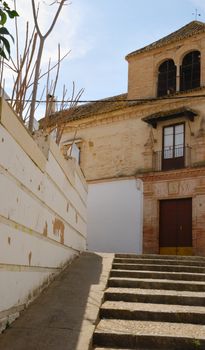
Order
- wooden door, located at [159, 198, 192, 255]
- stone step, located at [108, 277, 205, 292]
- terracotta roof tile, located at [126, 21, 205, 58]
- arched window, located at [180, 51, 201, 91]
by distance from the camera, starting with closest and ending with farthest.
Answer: stone step, located at [108, 277, 205, 292] < wooden door, located at [159, 198, 192, 255] < arched window, located at [180, 51, 201, 91] < terracotta roof tile, located at [126, 21, 205, 58]

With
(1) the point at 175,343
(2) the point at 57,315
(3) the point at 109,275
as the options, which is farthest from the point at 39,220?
(3) the point at 109,275

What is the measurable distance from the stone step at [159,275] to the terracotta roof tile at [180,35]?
13856 mm

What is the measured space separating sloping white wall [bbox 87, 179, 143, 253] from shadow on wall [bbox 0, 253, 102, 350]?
1166 cm

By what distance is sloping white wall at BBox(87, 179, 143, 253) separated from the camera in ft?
59.8

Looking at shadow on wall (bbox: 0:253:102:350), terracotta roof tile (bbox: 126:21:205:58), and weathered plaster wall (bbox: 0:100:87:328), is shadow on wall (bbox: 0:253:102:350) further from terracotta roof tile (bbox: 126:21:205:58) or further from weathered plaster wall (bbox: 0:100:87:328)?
terracotta roof tile (bbox: 126:21:205:58)

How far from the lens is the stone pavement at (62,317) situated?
387 centimetres

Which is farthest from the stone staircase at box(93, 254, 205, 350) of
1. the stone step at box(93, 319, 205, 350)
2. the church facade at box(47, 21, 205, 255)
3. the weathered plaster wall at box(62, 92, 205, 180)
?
the weathered plaster wall at box(62, 92, 205, 180)

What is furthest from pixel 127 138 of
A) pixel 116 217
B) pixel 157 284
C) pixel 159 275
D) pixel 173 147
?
pixel 157 284

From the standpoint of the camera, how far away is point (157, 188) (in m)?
18.1

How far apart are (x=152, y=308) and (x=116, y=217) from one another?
525 inches

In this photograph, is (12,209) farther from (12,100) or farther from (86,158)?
(86,158)

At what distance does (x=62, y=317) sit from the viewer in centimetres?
461

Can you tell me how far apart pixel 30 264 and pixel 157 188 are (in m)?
13.8

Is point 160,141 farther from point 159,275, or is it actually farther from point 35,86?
point 35,86
